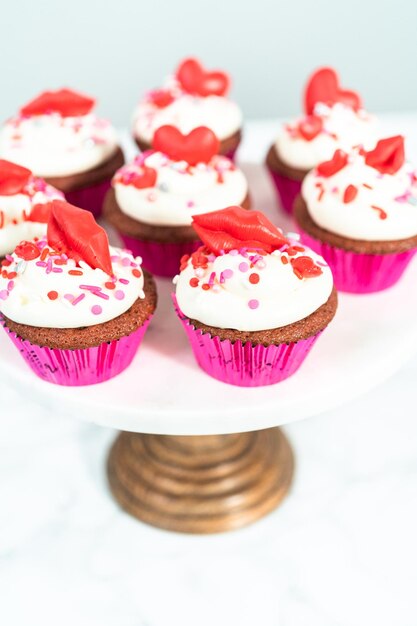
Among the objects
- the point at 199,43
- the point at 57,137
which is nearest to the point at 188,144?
the point at 57,137

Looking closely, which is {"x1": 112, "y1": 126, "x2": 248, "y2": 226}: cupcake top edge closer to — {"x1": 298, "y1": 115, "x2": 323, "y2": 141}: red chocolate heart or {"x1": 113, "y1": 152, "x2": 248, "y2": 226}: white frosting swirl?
{"x1": 113, "y1": 152, "x2": 248, "y2": 226}: white frosting swirl

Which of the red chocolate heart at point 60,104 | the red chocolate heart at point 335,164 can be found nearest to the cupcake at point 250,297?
the red chocolate heart at point 335,164

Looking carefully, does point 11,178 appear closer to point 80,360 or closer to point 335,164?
point 80,360

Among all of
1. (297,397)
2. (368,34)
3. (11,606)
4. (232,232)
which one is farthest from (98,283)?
(368,34)

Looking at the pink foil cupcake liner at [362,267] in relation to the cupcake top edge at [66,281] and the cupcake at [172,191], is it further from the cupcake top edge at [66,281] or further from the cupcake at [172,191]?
the cupcake top edge at [66,281]

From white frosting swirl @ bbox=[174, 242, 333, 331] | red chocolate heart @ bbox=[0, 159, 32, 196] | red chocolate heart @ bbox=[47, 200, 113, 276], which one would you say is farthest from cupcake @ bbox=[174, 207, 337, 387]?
red chocolate heart @ bbox=[0, 159, 32, 196]
